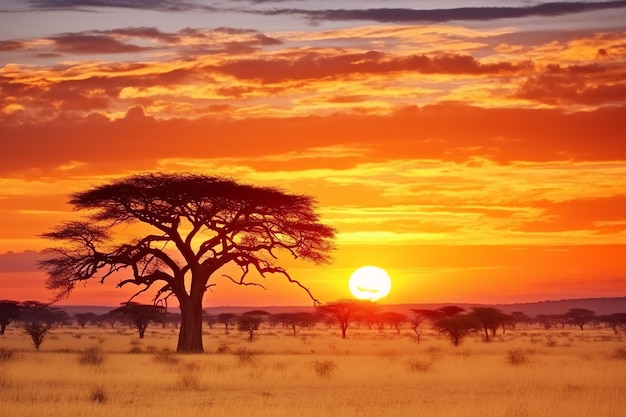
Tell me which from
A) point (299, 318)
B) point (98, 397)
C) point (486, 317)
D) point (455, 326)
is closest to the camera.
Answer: point (98, 397)

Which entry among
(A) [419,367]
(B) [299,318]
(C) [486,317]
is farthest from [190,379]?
(B) [299,318]

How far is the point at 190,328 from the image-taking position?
4969 cm

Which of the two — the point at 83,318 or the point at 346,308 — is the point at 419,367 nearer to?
the point at 346,308

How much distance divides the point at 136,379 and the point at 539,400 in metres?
12.2

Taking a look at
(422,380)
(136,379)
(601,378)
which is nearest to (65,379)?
(136,379)

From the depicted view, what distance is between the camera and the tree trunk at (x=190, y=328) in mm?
49344

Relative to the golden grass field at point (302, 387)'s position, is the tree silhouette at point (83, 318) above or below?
above

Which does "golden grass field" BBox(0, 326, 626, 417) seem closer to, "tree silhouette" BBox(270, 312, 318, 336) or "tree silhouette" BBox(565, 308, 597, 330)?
"tree silhouette" BBox(270, 312, 318, 336)

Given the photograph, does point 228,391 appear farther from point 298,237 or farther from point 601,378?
point 298,237

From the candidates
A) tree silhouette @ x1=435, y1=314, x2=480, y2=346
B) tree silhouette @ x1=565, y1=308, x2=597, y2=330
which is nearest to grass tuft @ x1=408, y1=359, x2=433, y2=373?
tree silhouette @ x1=435, y1=314, x2=480, y2=346

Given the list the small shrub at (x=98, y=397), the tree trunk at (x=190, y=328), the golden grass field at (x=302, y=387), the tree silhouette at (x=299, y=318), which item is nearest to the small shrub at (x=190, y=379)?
the golden grass field at (x=302, y=387)

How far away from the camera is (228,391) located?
94.8 ft

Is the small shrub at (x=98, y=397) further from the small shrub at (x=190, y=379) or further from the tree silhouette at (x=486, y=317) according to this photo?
the tree silhouette at (x=486, y=317)

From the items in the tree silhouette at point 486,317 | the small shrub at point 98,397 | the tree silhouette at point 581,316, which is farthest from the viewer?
the tree silhouette at point 581,316
